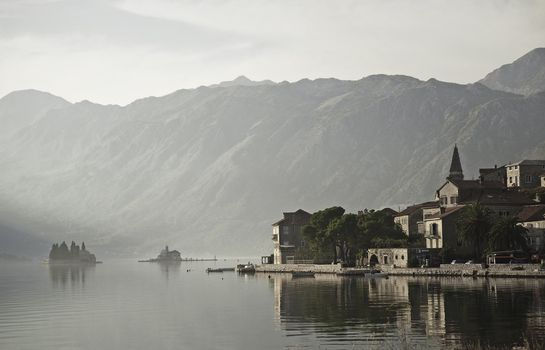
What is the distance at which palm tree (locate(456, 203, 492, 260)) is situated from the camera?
170 meters

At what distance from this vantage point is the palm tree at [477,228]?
557 ft

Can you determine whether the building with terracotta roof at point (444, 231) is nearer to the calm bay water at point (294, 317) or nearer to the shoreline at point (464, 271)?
the shoreline at point (464, 271)

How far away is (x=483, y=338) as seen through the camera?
78188mm

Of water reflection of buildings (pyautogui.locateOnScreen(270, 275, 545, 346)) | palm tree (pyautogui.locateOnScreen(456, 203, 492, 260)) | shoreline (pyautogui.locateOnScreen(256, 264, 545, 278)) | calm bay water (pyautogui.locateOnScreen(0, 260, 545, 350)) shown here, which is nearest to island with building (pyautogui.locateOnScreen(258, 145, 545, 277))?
palm tree (pyautogui.locateOnScreen(456, 203, 492, 260))

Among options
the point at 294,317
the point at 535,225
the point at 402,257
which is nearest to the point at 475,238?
the point at 535,225

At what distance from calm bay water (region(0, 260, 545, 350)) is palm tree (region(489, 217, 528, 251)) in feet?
49.3

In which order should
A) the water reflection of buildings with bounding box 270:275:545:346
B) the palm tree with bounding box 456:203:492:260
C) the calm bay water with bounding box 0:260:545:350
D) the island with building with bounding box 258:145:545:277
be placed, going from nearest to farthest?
the calm bay water with bounding box 0:260:545:350 < the water reflection of buildings with bounding box 270:275:545:346 < the island with building with bounding box 258:145:545:277 < the palm tree with bounding box 456:203:492:260

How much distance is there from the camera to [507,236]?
163 m

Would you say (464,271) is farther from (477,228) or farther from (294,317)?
(294,317)

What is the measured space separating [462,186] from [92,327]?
112304mm

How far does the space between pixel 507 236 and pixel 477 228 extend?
26.5 ft

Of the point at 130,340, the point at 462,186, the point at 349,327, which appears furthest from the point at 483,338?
the point at 462,186

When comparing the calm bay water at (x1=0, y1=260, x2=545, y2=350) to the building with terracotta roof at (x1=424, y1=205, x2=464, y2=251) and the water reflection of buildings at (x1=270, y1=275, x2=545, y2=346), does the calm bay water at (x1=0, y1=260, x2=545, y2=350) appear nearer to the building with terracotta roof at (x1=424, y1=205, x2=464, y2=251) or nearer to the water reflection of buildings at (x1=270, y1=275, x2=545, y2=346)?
the water reflection of buildings at (x1=270, y1=275, x2=545, y2=346)

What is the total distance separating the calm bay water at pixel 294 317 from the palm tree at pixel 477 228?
18.2 m
